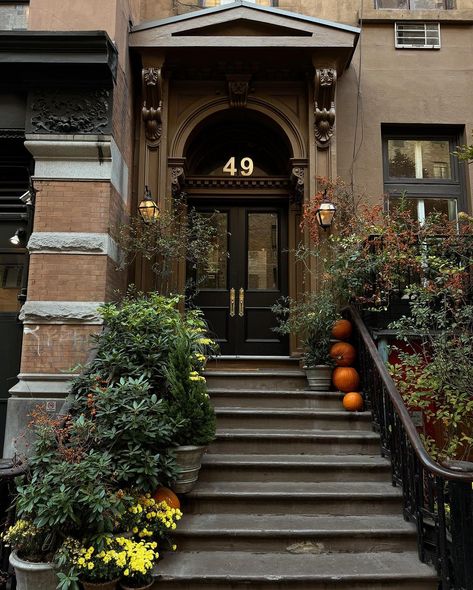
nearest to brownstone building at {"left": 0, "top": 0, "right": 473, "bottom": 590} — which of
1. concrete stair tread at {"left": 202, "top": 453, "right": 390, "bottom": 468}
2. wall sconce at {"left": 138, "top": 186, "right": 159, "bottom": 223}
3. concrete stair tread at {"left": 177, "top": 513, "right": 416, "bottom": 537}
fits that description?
wall sconce at {"left": 138, "top": 186, "right": 159, "bottom": 223}

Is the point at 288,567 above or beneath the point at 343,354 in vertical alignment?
beneath

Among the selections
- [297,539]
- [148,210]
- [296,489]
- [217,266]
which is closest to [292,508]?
[296,489]

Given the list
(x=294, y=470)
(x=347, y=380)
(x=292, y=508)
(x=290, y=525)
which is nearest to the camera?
(x=290, y=525)

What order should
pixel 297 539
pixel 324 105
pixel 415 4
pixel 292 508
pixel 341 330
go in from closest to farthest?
pixel 297 539 < pixel 292 508 < pixel 341 330 < pixel 324 105 < pixel 415 4

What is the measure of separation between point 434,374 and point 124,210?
183 inches

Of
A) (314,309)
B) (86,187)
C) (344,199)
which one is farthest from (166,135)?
(314,309)

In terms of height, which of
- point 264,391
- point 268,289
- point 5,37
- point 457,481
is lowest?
point 457,481

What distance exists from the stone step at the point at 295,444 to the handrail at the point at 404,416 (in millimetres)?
815

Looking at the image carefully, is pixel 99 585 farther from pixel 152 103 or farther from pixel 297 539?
pixel 152 103

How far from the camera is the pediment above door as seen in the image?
7.05m

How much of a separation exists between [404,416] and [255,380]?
243cm

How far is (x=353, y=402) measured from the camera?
18.6 ft

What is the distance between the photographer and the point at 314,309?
21.1ft

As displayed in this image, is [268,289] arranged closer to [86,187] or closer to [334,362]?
[334,362]
